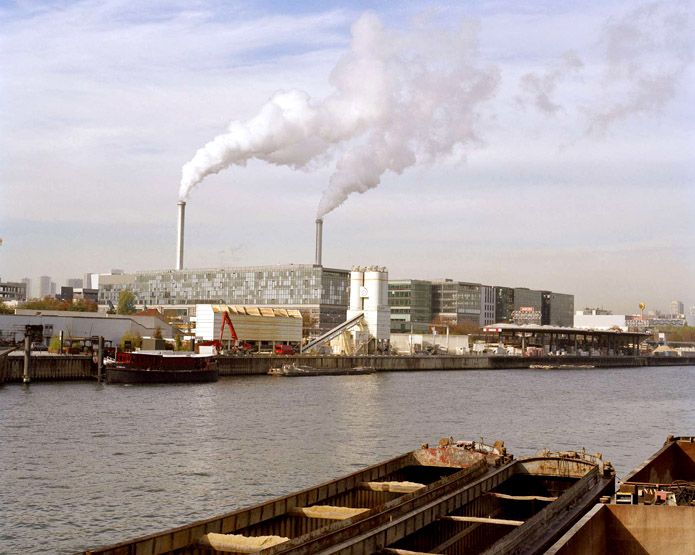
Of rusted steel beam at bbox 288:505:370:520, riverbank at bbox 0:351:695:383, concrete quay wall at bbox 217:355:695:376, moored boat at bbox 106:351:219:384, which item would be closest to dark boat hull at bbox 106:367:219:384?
moored boat at bbox 106:351:219:384

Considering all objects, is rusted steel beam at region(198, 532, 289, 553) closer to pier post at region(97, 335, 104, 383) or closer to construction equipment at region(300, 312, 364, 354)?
pier post at region(97, 335, 104, 383)

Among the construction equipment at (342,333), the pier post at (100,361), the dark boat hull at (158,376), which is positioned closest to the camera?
the dark boat hull at (158,376)

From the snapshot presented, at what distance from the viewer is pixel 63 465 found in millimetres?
40750

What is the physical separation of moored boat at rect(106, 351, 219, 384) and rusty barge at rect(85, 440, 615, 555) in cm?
6377

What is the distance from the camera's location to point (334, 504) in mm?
27234

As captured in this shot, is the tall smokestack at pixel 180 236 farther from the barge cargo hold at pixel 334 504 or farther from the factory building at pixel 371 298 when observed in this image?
the barge cargo hold at pixel 334 504

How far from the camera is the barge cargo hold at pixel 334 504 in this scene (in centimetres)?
2053

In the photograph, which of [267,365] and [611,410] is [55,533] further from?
[267,365]

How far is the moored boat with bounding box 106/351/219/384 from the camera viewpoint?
9338 cm

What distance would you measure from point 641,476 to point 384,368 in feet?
379

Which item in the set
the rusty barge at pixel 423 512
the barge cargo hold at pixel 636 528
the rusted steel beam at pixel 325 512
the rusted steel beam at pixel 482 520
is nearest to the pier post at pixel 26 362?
the rusty barge at pixel 423 512

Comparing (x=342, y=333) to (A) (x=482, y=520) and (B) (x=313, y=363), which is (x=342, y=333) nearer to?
(B) (x=313, y=363)

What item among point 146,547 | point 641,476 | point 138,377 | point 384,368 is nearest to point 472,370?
point 384,368

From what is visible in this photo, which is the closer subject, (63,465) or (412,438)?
(63,465)
